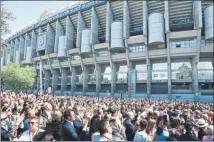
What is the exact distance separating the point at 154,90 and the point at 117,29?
16.5m

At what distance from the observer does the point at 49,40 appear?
69.4 metres

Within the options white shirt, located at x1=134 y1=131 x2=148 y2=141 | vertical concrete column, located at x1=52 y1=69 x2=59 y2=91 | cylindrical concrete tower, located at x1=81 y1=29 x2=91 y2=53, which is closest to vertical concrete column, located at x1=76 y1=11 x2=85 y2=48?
cylindrical concrete tower, located at x1=81 y1=29 x2=91 y2=53

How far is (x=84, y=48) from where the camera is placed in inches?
2301

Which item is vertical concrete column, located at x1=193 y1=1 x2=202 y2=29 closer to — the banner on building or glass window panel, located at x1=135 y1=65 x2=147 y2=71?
glass window panel, located at x1=135 y1=65 x2=147 y2=71

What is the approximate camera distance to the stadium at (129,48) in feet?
152

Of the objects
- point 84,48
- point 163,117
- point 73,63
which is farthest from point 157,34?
point 163,117

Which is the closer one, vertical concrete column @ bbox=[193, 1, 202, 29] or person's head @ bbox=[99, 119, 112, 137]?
person's head @ bbox=[99, 119, 112, 137]

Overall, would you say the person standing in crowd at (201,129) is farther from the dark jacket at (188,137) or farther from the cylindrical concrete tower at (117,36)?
the cylindrical concrete tower at (117,36)

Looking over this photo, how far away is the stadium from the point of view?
1818 inches

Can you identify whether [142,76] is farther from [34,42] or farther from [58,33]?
[34,42]

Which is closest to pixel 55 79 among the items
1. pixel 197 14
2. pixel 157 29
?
pixel 157 29

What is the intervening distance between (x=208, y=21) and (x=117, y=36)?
19493 mm

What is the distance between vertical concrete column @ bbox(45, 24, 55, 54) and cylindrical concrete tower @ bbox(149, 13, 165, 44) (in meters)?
33.6

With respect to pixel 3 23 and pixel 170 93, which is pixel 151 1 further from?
pixel 3 23
